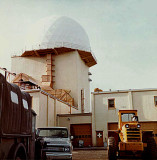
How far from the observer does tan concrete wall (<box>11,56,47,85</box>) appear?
42250mm

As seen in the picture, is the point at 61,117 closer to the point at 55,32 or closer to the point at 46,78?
the point at 46,78

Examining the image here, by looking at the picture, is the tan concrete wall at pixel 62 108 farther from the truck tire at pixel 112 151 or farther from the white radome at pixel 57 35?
the truck tire at pixel 112 151

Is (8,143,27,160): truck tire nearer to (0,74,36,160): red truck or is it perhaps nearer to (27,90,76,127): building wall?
(0,74,36,160): red truck

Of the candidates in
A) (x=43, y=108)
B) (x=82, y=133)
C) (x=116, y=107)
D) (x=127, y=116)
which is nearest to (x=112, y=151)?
(x=127, y=116)

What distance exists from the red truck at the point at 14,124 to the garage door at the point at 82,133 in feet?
69.8

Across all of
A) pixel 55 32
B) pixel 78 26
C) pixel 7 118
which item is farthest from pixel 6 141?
pixel 78 26

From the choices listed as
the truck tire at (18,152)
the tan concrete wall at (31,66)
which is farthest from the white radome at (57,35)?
the truck tire at (18,152)

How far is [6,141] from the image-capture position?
227 inches

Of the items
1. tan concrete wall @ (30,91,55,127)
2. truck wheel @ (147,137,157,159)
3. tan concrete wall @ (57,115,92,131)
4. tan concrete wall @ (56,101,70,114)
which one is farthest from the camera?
tan concrete wall @ (56,101,70,114)

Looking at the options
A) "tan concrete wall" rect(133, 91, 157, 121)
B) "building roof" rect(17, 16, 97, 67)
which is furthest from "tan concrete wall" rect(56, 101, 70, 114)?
"building roof" rect(17, 16, 97, 67)

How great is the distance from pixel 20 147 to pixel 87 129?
22.9m

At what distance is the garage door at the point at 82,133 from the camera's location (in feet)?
93.8

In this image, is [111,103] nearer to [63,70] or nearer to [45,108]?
[45,108]

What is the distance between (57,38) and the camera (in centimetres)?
4209
